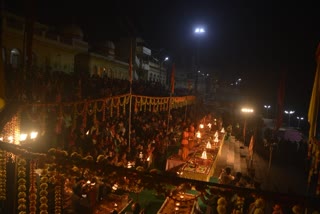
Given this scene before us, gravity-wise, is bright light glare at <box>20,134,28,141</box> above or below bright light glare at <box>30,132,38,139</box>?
above

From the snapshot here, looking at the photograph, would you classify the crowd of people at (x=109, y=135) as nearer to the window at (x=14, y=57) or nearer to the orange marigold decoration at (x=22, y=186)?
the orange marigold decoration at (x=22, y=186)

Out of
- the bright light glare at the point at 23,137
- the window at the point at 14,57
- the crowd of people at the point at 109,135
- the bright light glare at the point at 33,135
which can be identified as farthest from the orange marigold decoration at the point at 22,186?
the window at the point at 14,57

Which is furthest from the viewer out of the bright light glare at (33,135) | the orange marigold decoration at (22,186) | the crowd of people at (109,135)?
the crowd of people at (109,135)

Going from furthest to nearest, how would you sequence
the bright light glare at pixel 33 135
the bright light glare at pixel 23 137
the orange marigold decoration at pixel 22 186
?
the bright light glare at pixel 33 135, the bright light glare at pixel 23 137, the orange marigold decoration at pixel 22 186

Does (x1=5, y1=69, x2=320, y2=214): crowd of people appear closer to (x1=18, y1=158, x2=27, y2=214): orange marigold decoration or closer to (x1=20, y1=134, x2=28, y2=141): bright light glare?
(x1=20, y1=134, x2=28, y2=141): bright light glare

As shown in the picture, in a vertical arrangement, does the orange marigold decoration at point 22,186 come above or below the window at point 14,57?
below

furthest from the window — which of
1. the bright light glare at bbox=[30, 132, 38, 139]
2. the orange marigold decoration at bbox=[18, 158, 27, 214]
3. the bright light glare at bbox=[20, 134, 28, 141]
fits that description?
the orange marigold decoration at bbox=[18, 158, 27, 214]

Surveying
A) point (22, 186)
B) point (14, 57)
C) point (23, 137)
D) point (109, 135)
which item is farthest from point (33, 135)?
point (14, 57)

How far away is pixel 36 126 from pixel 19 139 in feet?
6.14

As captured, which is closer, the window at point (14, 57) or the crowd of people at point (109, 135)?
the crowd of people at point (109, 135)

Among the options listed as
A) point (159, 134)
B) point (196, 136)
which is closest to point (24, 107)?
point (159, 134)

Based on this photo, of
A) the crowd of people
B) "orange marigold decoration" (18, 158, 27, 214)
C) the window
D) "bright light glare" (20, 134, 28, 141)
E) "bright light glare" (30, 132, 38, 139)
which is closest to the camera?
"orange marigold decoration" (18, 158, 27, 214)

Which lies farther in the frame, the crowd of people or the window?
the window

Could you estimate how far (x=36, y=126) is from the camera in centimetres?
879
